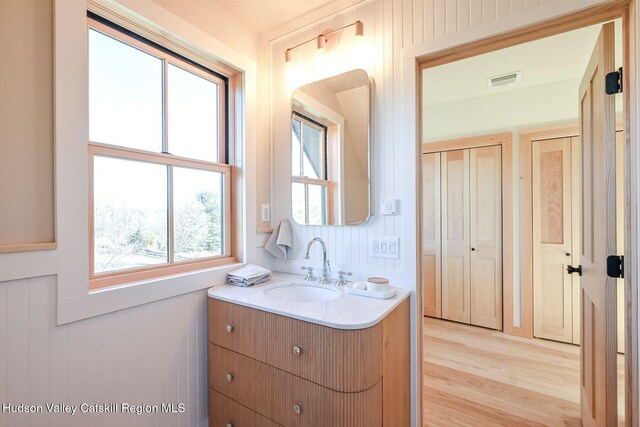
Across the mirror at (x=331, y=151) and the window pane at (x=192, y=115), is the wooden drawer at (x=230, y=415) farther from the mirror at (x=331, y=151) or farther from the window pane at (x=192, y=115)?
the window pane at (x=192, y=115)

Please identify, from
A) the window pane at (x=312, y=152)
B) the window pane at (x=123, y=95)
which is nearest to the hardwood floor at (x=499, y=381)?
the window pane at (x=312, y=152)

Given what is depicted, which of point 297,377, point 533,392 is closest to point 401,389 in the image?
point 297,377

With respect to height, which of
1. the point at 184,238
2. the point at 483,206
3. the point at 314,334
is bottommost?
the point at 314,334

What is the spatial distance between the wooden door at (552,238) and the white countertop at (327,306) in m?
2.19

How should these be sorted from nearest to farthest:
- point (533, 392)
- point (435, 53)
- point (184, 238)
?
1. point (435, 53)
2. point (184, 238)
3. point (533, 392)

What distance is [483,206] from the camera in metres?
3.06

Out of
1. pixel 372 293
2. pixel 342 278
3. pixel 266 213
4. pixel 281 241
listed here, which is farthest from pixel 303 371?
pixel 266 213

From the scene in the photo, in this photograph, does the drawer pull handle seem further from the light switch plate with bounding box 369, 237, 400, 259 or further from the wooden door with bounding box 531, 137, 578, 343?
the wooden door with bounding box 531, 137, 578, 343

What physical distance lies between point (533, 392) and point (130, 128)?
2.95 m

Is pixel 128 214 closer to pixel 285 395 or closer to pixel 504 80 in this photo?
pixel 285 395

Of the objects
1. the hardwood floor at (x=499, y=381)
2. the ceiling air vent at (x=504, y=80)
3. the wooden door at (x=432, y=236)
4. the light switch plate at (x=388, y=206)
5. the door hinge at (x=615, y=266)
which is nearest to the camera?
the door hinge at (x=615, y=266)

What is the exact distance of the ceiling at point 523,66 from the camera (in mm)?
2055

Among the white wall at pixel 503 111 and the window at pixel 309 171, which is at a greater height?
the white wall at pixel 503 111

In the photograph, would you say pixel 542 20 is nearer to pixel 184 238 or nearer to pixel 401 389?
pixel 401 389
